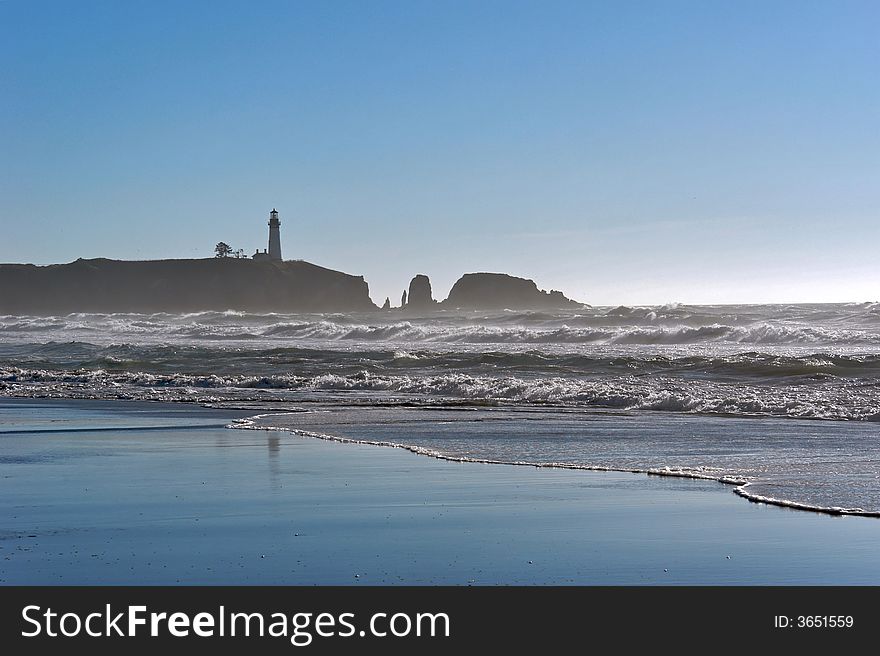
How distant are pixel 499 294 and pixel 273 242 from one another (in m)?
31.8

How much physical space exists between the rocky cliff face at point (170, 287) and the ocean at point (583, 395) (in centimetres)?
7702

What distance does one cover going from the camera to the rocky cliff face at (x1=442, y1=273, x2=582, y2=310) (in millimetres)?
107938

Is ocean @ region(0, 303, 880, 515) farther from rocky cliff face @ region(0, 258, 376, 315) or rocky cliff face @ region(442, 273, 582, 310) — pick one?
rocky cliff face @ region(0, 258, 376, 315)

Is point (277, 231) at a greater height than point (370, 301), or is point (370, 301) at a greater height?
point (277, 231)

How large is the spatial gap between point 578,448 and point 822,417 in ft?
16.2

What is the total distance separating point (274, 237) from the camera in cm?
12450

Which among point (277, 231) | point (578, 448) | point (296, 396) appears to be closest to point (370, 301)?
point (277, 231)

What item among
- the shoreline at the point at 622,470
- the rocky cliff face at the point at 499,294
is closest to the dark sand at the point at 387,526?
the shoreline at the point at 622,470

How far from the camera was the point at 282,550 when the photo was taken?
5.44 meters

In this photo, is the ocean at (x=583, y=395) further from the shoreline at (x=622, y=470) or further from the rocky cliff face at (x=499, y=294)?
the rocky cliff face at (x=499, y=294)

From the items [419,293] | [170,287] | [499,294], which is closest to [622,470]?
[499,294]

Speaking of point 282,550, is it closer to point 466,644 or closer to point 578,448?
point 466,644

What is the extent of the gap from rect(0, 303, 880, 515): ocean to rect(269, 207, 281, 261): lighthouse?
3297 inches

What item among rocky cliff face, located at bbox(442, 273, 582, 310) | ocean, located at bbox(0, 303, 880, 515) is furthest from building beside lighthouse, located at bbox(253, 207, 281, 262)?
ocean, located at bbox(0, 303, 880, 515)
